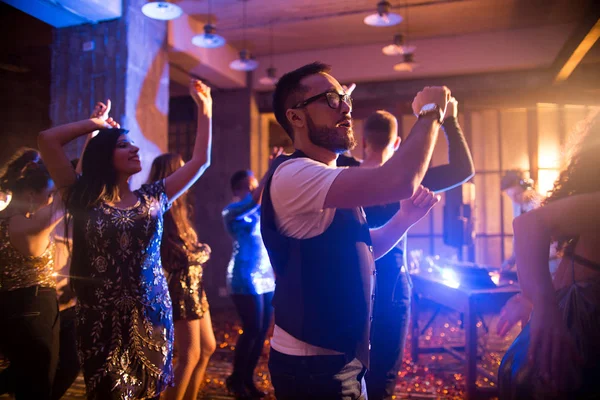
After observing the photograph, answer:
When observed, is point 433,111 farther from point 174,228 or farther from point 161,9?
point 161,9

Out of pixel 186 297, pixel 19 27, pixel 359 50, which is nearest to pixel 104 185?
pixel 186 297

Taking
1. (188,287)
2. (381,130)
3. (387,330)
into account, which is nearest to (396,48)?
(381,130)

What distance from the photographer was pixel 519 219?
124 cm

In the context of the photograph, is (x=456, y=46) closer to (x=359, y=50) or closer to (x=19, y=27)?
(x=359, y=50)

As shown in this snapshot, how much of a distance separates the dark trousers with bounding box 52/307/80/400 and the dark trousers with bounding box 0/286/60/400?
0.11 m

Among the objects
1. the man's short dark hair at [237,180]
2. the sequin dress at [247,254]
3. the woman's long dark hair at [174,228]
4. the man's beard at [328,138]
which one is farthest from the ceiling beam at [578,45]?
the man's beard at [328,138]

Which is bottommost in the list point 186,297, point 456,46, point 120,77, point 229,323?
point 229,323

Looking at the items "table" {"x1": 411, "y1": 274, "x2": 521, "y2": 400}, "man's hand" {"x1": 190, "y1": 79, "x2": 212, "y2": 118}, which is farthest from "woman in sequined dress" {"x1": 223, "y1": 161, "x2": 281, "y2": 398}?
"table" {"x1": 411, "y1": 274, "x2": 521, "y2": 400}

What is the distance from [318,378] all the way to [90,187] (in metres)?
1.25

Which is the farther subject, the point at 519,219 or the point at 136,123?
the point at 136,123

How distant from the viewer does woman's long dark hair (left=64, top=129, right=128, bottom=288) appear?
1832mm

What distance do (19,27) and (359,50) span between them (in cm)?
432

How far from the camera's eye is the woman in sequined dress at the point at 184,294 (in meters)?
2.53

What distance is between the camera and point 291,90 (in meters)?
1.37
